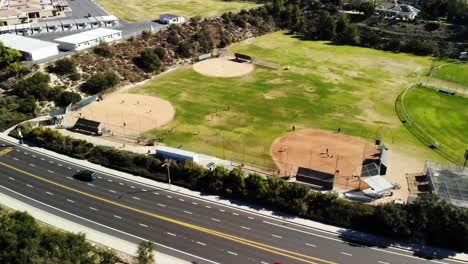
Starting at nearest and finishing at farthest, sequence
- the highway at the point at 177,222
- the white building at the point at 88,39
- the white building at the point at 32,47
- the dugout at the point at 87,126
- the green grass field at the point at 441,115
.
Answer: the highway at the point at 177,222 → the green grass field at the point at 441,115 → the dugout at the point at 87,126 → the white building at the point at 32,47 → the white building at the point at 88,39

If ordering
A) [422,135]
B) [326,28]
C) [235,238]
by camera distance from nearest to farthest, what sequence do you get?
[235,238] → [422,135] → [326,28]

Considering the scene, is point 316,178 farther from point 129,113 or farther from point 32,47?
point 32,47

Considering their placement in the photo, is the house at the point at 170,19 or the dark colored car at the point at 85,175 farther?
the house at the point at 170,19

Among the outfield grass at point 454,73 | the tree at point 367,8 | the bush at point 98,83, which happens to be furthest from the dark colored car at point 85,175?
the tree at point 367,8

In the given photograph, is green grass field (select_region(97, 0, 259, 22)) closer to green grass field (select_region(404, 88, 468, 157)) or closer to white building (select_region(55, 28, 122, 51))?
white building (select_region(55, 28, 122, 51))

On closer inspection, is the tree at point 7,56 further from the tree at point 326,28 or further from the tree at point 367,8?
the tree at point 367,8

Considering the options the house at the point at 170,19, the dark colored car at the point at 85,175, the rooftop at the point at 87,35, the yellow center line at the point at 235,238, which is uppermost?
the house at the point at 170,19

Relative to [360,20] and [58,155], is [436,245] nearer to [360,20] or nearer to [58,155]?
[58,155]

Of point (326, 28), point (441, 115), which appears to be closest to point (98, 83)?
point (441, 115)
